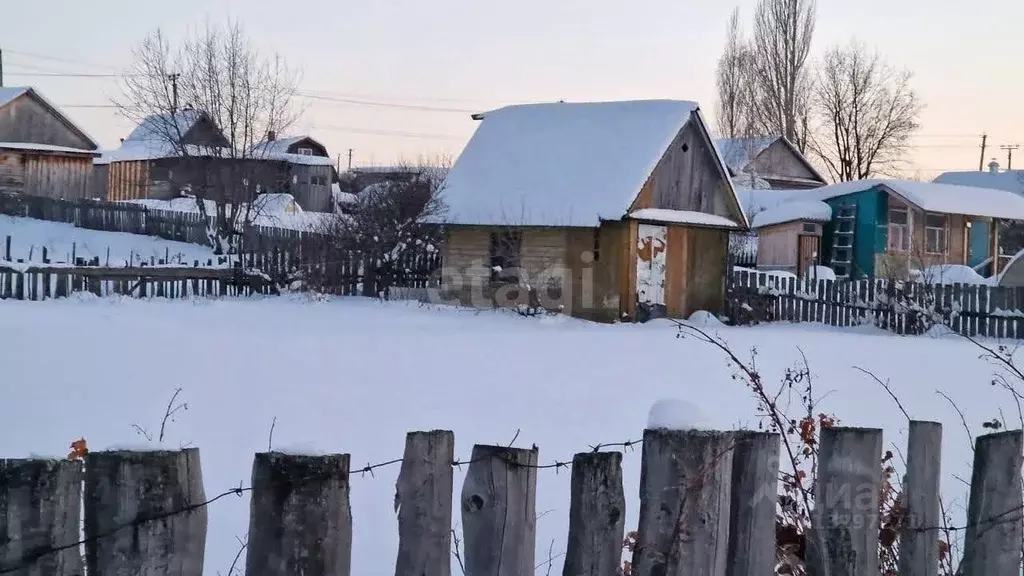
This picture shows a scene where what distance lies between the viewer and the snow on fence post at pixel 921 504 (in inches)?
128

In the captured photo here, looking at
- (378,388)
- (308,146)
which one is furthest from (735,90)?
(378,388)

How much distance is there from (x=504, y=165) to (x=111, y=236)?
1569 centimetres

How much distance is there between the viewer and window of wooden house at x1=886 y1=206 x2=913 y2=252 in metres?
35.6

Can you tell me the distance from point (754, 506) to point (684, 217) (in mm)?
19164

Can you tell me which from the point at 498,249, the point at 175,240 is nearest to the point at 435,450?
the point at 498,249

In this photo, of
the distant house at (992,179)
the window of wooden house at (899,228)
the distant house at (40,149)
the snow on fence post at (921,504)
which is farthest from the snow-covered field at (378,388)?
the distant house at (992,179)

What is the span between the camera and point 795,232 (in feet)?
121

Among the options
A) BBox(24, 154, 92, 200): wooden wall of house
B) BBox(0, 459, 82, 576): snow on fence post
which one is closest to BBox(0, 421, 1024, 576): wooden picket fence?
BBox(0, 459, 82, 576): snow on fence post

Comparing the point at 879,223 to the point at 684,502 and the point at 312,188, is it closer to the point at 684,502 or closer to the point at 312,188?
the point at 312,188

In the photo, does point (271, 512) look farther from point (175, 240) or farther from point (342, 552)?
point (175, 240)

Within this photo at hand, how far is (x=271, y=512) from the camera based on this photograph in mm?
2566

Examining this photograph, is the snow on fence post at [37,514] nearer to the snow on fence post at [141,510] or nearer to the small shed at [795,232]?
the snow on fence post at [141,510]

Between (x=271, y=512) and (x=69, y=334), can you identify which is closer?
(x=271, y=512)

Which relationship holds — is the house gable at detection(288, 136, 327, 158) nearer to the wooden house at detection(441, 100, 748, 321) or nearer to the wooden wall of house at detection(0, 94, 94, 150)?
the wooden wall of house at detection(0, 94, 94, 150)
